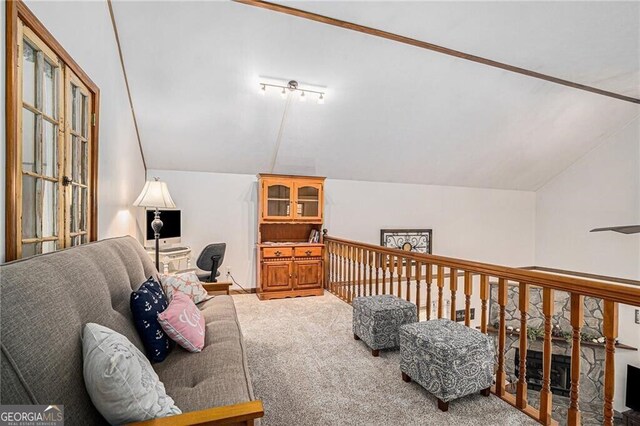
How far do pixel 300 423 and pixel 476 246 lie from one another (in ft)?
19.4

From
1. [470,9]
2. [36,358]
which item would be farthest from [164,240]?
[470,9]

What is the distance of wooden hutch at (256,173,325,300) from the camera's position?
14.0 feet

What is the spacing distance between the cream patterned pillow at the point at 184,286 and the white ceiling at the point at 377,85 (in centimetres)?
218

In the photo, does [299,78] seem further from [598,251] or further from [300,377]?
[598,251]

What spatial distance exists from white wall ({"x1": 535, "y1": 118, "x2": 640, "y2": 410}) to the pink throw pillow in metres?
7.10

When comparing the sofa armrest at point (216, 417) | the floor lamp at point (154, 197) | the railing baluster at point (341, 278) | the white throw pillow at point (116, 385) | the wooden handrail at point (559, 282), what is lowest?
the railing baluster at point (341, 278)

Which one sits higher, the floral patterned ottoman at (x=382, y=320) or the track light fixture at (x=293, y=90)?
the track light fixture at (x=293, y=90)

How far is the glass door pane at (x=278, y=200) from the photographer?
14.5ft

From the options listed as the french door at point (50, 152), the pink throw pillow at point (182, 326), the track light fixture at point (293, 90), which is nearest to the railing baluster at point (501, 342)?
the pink throw pillow at point (182, 326)

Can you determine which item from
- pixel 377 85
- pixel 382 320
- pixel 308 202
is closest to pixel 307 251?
pixel 308 202

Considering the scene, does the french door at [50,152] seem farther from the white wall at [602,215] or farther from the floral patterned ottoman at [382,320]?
the white wall at [602,215]

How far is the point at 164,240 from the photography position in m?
3.90

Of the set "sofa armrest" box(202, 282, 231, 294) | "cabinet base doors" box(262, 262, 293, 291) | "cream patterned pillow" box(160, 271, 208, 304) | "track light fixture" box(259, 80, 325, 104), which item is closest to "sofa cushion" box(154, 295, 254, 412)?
"cream patterned pillow" box(160, 271, 208, 304)

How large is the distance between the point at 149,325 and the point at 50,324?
28.4 inches
